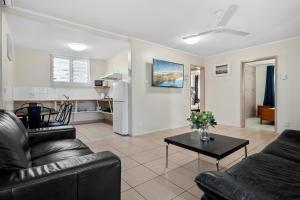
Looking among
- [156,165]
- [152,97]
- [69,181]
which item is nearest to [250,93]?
[152,97]

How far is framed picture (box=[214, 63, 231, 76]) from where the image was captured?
5.39 meters

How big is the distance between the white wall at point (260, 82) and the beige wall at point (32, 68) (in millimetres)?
8401

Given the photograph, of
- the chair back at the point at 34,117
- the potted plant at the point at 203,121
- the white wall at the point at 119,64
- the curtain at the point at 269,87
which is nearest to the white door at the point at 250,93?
the curtain at the point at 269,87

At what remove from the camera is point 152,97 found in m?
4.56

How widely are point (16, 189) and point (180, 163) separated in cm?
213

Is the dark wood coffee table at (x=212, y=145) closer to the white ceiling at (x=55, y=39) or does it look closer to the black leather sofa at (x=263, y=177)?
the black leather sofa at (x=263, y=177)

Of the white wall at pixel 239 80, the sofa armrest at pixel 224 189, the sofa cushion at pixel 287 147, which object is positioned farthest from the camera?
the white wall at pixel 239 80

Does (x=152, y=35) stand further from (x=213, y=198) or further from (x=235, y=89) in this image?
(x=213, y=198)

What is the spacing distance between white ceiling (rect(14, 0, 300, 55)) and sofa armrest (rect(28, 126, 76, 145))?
6.34ft

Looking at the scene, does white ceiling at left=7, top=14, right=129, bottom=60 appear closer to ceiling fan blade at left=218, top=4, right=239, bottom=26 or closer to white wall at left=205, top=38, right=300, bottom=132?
ceiling fan blade at left=218, top=4, right=239, bottom=26

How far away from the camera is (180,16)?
2.99m

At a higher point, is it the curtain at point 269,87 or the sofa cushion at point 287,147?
the curtain at point 269,87

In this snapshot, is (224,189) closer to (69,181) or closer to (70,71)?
(69,181)

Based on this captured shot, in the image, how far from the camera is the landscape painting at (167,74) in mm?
4508
